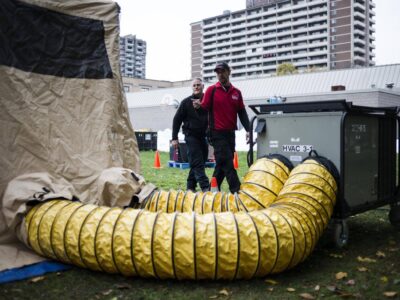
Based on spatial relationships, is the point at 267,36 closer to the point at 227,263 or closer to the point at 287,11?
the point at 287,11

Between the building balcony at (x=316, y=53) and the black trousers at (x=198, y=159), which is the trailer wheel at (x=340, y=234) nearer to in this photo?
the black trousers at (x=198, y=159)

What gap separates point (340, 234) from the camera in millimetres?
4684

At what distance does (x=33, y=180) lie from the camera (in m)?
5.07

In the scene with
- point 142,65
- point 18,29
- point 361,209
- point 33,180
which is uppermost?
point 142,65

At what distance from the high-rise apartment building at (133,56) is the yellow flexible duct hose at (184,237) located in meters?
159

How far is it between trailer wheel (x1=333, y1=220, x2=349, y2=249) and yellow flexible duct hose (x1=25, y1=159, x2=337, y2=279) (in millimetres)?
402

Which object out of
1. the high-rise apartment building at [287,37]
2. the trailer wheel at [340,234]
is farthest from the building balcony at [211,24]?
the trailer wheel at [340,234]

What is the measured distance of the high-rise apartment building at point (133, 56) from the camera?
525 ft

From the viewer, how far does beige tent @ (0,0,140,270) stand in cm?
508

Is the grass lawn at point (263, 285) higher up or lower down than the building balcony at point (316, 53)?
lower down

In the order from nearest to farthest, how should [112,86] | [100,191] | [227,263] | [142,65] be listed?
[227,263] < [100,191] < [112,86] < [142,65]

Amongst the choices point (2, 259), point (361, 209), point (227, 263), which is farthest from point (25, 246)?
point (361, 209)

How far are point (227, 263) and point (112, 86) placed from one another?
3903 mm

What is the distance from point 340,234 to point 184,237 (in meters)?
2.03
